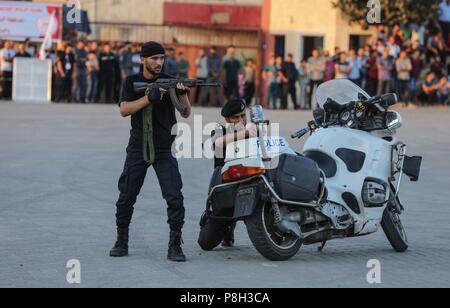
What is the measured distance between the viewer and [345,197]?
991 cm

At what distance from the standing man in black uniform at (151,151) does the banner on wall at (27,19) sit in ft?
82.3

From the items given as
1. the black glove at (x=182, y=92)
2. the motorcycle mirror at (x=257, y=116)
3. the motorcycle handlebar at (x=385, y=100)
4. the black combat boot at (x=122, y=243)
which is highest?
the black glove at (x=182, y=92)

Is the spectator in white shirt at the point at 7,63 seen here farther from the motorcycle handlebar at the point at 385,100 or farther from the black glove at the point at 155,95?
the black glove at the point at 155,95

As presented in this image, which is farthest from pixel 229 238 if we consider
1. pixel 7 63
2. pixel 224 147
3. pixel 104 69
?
pixel 7 63

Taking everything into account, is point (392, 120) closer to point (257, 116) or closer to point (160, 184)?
point (257, 116)

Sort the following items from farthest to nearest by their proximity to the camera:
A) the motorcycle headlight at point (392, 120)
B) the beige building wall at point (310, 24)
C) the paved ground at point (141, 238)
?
the beige building wall at point (310, 24), the motorcycle headlight at point (392, 120), the paved ground at point (141, 238)

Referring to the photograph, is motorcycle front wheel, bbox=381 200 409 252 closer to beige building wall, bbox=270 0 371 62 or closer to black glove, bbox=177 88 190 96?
black glove, bbox=177 88 190 96

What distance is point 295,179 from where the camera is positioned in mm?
9414

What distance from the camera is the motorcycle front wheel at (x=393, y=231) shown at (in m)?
10.2

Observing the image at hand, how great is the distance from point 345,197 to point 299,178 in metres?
0.65

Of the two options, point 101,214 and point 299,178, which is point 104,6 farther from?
point 299,178

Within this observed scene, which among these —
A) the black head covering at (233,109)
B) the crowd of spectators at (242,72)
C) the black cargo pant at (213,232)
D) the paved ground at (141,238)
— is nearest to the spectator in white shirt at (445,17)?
the crowd of spectators at (242,72)

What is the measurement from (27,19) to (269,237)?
1016 inches
